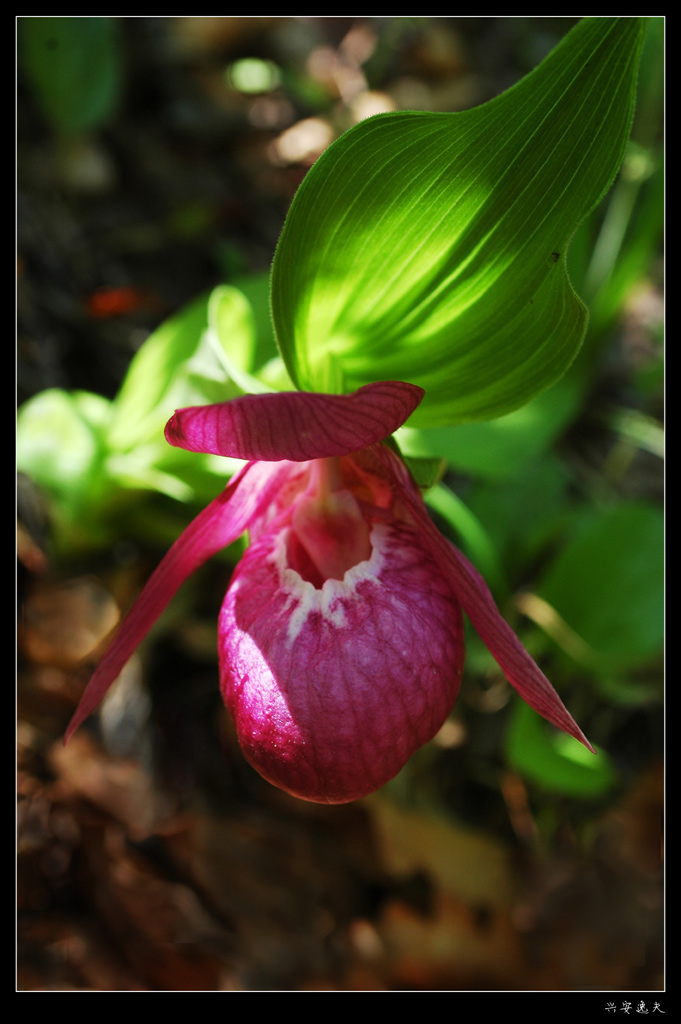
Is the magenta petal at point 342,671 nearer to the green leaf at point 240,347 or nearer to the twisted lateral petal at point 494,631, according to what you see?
the twisted lateral petal at point 494,631

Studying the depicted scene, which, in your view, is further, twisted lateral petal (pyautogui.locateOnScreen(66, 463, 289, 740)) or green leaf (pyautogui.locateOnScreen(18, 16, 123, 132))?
green leaf (pyautogui.locateOnScreen(18, 16, 123, 132))

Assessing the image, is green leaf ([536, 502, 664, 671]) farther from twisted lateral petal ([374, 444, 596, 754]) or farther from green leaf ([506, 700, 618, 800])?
twisted lateral petal ([374, 444, 596, 754])

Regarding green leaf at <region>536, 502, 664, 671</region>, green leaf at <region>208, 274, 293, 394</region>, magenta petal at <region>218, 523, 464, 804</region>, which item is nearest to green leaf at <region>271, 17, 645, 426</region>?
green leaf at <region>208, 274, 293, 394</region>

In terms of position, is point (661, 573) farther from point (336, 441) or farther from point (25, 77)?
point (25, 77)

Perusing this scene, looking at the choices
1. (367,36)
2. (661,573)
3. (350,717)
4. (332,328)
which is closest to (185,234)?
(367,36)

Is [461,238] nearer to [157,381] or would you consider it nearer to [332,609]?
[332,609]
